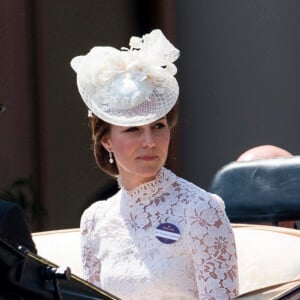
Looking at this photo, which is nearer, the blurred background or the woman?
the woman

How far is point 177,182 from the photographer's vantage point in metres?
3.50

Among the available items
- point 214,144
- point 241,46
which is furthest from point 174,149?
point 241,46

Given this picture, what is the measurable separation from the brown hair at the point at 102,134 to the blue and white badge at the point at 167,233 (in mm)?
335

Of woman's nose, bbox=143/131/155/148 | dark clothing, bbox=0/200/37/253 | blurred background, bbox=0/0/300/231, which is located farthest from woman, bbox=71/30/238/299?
blurred background, bbox=0/0/300/231

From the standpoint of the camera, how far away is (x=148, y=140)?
3.43 m

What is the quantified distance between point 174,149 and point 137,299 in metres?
3.75

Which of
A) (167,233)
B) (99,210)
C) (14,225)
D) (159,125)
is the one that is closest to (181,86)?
(99,210)

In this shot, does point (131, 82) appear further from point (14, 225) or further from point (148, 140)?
point (14, 225)

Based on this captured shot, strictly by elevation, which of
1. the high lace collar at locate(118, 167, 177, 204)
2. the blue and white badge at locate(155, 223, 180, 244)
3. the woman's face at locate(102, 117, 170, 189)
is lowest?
the blue and white badge at locate(155, 223, 180, 244)

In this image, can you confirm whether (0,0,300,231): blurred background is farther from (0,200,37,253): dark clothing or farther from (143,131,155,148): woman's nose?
(0,200,37,253): dark clothing

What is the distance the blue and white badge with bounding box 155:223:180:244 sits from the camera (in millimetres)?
3359

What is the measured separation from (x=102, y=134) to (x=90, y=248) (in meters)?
0.35

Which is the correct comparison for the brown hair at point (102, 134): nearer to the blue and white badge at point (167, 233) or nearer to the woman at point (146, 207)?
the woman at point (146, 207)

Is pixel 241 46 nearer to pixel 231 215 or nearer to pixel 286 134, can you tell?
pixel 286 134
